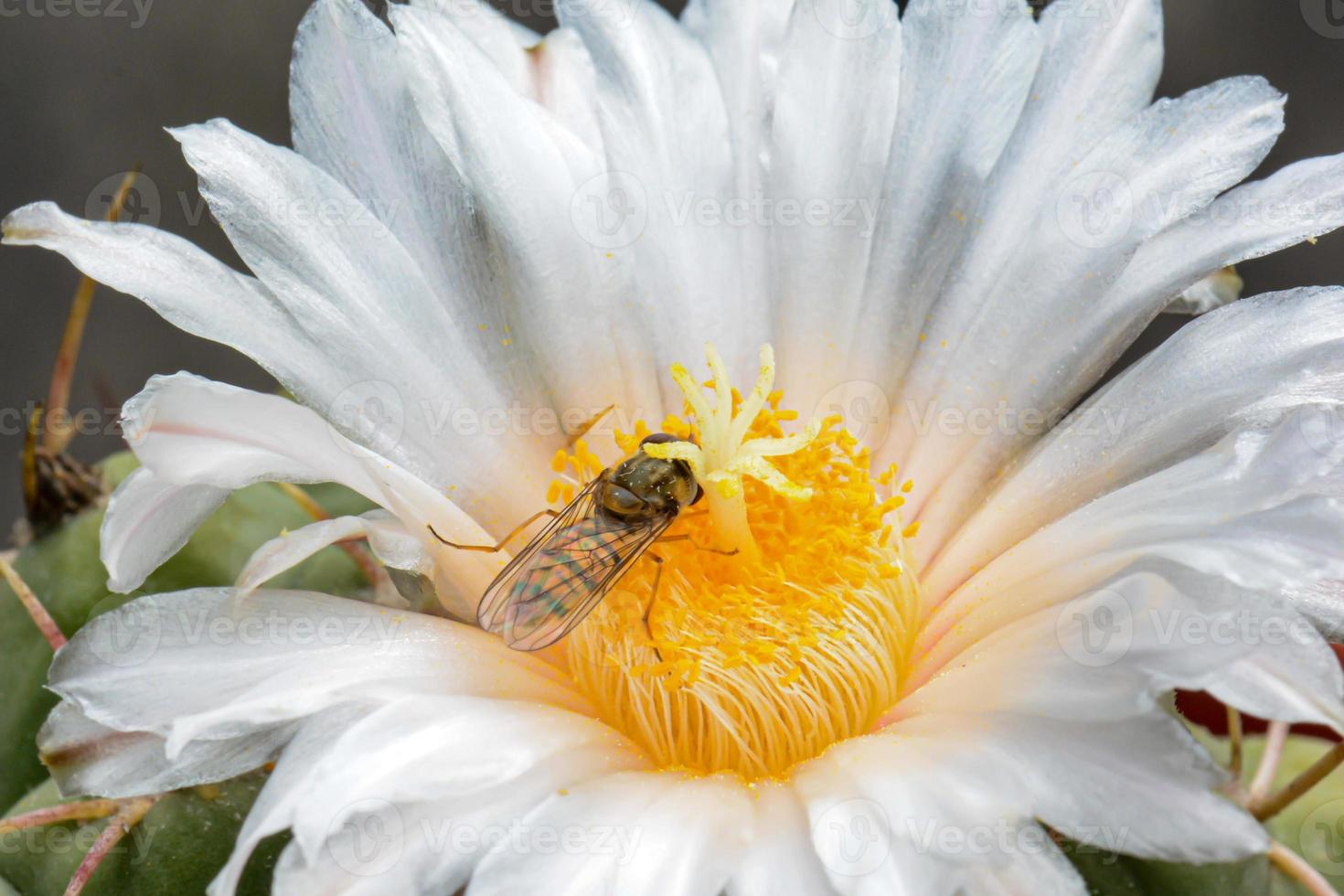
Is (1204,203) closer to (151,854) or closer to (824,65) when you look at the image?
(824,65)

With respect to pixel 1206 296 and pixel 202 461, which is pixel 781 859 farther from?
pixel 1206 296

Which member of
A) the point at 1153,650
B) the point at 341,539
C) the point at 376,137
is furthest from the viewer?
the point at 376,137

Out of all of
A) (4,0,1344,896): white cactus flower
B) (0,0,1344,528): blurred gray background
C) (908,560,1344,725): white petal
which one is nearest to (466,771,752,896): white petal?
(4,0,1344,896): white cactus flower

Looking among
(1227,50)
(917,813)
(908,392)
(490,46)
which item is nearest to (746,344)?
(908,392)

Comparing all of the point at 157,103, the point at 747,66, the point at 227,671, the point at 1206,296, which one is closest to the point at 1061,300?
the point at 1206,296

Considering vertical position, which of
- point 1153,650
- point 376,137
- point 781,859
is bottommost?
point 781,859

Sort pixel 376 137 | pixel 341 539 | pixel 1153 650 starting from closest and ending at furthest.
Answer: pixel 1153 650 → pixel 341 539 → pixel 376 137
